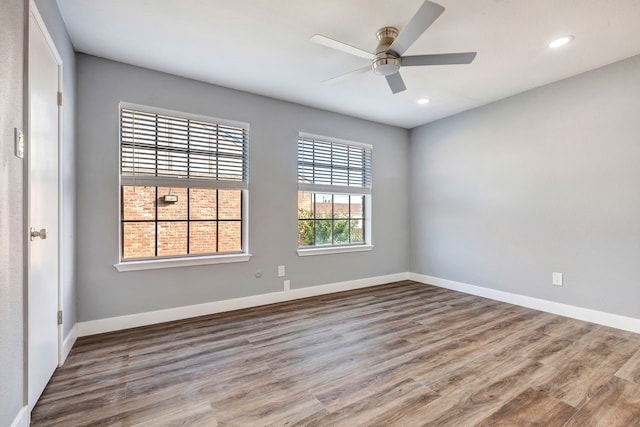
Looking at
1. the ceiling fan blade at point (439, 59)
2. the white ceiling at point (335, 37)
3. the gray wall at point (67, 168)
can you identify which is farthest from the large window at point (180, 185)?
the ceiling fan blade at point (439, 59)

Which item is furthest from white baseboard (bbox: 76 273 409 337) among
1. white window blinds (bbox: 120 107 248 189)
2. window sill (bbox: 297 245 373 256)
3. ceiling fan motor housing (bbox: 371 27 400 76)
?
ceiling fan motor housing (bbox: 371 27 400 76)

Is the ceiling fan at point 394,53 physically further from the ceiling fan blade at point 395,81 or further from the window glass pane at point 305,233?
the window glass pane at point 305,233

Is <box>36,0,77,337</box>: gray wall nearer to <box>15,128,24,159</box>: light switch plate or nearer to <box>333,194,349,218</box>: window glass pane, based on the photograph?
<box>15,128,24,159</box>: light switch plate

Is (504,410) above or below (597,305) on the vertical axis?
below

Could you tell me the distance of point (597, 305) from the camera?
306 centimetres

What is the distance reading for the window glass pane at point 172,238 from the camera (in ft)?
10.3

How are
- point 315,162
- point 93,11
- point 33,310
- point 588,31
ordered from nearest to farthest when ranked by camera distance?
point 33,310 < point 93,11 < point 588,31 < point 315,162

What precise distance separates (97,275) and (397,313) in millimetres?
3019

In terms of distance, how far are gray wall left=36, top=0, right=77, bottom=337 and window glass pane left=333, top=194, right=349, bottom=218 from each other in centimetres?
301

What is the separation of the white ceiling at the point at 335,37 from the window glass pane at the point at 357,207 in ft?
5.49

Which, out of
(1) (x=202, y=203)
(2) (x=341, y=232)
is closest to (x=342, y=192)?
(2) (x=341, y=232)

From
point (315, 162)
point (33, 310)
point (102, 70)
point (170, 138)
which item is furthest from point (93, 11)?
point (315, 162)

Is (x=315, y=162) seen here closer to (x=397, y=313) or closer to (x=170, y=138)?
(x=170, y=138)

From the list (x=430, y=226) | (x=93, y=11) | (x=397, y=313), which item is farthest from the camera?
(x=430, y=226)
